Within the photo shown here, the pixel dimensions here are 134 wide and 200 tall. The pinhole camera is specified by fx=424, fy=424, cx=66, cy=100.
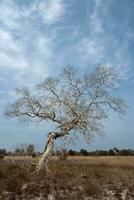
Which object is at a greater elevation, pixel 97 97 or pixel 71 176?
pixel 97 97

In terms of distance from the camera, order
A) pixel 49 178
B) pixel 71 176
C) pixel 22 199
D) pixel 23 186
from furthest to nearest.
Answer: 1. pixel 71 176
2. pixel 49 178
3. pixel 23 186
4. pixel 22 199

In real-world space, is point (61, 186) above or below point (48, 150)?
below

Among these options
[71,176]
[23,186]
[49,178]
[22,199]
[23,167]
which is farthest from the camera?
[23,167]

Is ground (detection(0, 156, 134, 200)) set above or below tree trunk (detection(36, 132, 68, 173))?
below

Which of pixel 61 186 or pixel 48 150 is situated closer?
pixel 61 186

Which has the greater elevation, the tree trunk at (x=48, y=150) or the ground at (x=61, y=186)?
the tree trunk at (x=48, y=150)

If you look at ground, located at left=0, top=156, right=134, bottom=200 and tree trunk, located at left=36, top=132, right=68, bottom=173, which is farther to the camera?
tree trunk, located at left=36, top=132, right=68, bottom=173

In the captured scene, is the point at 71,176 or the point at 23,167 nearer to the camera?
the point at 71,176

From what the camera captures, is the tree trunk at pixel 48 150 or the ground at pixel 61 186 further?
the tree trunk at pixel 48 150

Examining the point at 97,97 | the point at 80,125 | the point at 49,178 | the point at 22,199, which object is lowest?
the point at 22,199

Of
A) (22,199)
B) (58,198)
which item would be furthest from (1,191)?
(58,198)

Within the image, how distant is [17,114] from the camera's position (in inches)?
1231

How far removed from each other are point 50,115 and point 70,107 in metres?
1.55

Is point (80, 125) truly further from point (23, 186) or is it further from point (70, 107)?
point (23, 186)
